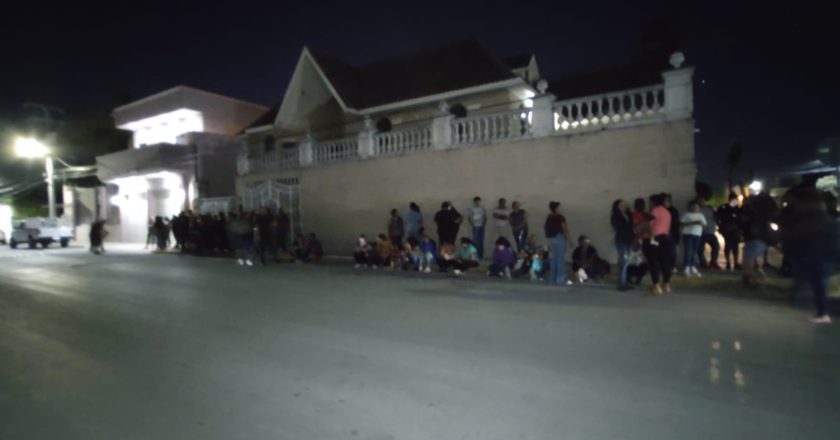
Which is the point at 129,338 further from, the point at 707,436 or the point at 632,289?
the point at 632,289

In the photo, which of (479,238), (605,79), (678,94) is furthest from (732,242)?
(605,79)

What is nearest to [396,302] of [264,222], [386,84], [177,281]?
[177,281]

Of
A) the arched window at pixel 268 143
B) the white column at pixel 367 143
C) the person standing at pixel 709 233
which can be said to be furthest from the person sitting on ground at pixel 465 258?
the arched window at pixel 268 143

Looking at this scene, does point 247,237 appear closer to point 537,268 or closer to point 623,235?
point 537,268

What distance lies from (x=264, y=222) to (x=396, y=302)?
754cm

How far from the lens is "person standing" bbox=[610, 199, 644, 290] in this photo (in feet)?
26.5

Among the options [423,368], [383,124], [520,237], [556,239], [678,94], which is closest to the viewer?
[423,368]

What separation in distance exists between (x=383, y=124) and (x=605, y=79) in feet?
32.7

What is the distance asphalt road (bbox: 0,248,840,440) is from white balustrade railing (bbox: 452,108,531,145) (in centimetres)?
501

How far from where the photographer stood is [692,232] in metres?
8.82

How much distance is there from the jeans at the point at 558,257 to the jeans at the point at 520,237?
6.42 ft

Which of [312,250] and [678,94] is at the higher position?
[678,94]

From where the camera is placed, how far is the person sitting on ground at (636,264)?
26.7 feet

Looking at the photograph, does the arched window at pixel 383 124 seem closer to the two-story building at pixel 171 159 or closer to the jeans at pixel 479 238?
the two-story building at pixel 171 159
